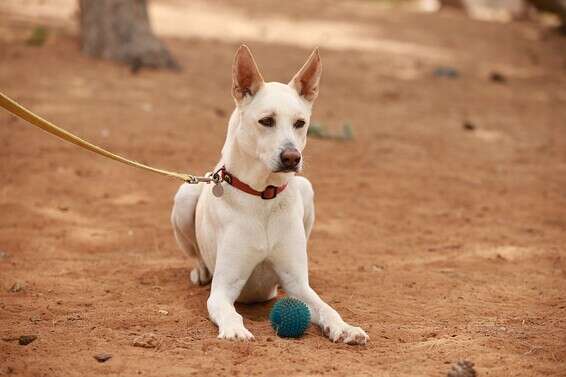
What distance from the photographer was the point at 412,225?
25.5 feet

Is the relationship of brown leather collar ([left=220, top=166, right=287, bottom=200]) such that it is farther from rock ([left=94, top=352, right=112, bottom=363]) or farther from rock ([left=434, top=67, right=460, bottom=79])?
rock ([left=434, top=67, right=460, bottom=79])

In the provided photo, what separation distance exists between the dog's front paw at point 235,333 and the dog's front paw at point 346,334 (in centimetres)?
49

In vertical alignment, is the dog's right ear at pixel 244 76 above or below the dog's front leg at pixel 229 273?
above

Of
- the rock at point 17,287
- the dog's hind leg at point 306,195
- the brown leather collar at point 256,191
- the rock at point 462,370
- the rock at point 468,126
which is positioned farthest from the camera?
the rock at point 468,126

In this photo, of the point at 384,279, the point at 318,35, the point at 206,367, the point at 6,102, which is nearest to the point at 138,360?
the point at 206,367

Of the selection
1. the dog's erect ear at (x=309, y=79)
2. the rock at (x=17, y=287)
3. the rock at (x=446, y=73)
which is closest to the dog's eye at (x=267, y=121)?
the dog's erect ear at (x=309, y=79)

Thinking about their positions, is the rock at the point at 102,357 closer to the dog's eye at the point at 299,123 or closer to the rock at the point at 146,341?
the rock at the point at 146,341

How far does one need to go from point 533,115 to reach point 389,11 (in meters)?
7.17

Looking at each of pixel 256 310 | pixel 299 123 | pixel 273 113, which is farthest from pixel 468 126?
pixel 273 113

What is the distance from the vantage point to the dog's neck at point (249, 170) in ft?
16.8

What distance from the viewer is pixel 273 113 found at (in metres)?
4.98

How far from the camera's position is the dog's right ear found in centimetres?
514

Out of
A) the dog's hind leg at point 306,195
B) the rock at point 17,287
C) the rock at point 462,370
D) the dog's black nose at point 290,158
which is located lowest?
the rock at point 17,287

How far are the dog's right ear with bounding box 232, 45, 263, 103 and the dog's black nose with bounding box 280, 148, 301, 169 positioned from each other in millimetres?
591
